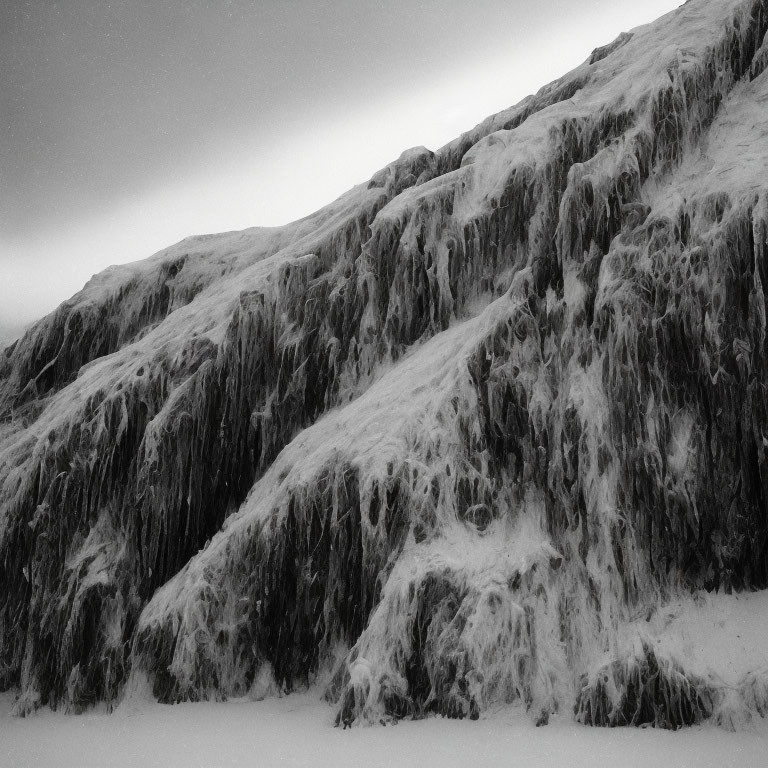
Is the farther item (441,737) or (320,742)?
(320,742)

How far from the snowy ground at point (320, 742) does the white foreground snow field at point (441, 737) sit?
0.07ft

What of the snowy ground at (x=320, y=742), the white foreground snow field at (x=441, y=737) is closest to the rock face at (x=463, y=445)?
the white foreground snow field at (x=441, y=737)

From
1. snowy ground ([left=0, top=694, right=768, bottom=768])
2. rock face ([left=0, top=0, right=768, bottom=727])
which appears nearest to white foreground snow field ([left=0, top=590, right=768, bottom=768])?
snowy ground ([left=0, top=694, right=768, bottom=768])

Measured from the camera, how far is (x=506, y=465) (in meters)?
15.0

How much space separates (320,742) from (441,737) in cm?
208

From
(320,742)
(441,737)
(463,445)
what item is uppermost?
(463,445)

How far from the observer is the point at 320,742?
1203 cm

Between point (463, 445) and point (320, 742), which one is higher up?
point (463, 445)

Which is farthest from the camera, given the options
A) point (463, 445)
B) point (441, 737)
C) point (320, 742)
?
point (463, 445)

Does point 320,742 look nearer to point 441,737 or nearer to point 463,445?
point 441,737

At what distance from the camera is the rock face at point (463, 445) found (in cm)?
1259

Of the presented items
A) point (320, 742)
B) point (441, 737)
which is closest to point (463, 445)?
point (441, 737)

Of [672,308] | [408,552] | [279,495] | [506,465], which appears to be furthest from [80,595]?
[672,308]

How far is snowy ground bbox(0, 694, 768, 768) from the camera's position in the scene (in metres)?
10.3
